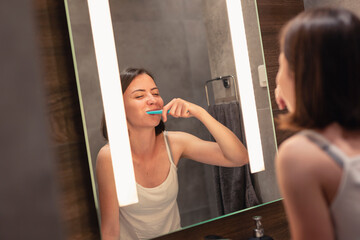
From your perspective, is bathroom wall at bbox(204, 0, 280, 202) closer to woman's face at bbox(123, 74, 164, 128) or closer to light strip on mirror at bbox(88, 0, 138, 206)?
woman's face at bbox(123, 74, 164, 128)

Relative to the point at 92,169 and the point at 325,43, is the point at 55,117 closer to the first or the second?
the point at 92,169

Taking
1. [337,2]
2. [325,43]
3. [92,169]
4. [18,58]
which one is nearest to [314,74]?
[325,43]

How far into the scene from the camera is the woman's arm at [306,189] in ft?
1.93

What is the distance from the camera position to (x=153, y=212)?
1.05 m

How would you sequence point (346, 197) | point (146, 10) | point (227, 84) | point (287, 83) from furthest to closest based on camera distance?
point (227, 84)
point (146, 10)
point (287, 83)
point (346, 197)

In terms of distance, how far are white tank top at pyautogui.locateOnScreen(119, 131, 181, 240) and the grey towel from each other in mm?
159

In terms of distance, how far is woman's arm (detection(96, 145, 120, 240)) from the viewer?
0.99 metres

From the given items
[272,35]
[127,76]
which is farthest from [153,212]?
[272,35]

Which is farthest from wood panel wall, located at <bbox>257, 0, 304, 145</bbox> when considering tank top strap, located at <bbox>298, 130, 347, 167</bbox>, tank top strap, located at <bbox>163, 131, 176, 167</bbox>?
tank top strap, located at <bbox>298, 130, 347, 167</bbox>

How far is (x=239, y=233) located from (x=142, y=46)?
70 cm

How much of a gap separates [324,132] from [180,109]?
547mm

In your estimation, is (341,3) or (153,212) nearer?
(153,212)

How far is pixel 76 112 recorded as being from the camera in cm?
100

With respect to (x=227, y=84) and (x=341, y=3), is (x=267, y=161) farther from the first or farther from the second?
(x=341, y=3)
